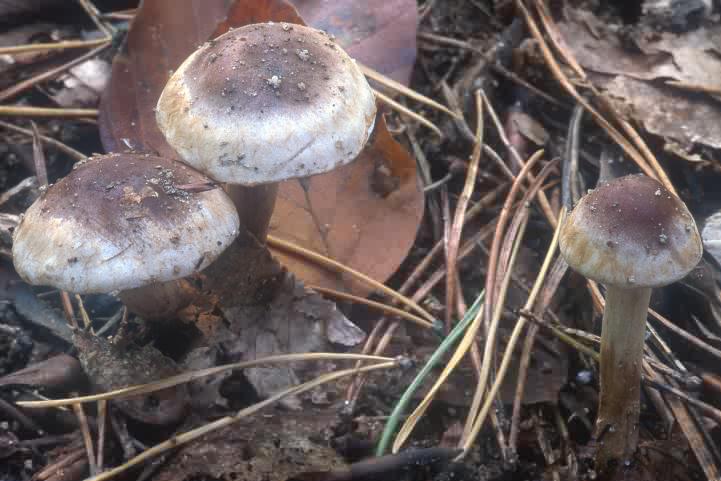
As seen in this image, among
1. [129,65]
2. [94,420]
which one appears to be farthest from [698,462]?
[129,65]

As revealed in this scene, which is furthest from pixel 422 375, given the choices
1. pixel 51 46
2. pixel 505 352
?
pixel 51 46

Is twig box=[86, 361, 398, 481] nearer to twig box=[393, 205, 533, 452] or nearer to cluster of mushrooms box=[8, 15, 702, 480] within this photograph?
twig box=[393, 205, 533, 452]

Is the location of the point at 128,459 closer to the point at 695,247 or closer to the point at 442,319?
the point at 442,319

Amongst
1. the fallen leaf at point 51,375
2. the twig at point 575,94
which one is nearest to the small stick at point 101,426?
the fallen leaf at point 51,375

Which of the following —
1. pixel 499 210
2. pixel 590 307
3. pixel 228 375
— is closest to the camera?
pixel 228 375

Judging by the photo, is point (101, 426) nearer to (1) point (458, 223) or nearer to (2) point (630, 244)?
(1) point (458, 223)

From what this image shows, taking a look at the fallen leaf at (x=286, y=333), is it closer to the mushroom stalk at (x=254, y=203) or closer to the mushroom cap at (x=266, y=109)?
the mushroom stalk at (x=254, y=203)
